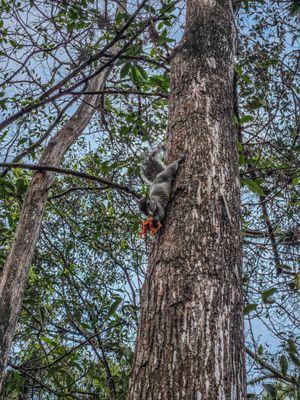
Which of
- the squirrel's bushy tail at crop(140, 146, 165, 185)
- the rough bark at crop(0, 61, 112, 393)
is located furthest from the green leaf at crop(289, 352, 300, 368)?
the rough bark at crop(0, 61, 112, 393)

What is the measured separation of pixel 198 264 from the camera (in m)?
1.20

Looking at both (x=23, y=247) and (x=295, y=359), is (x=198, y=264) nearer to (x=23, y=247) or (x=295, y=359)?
(x=295, y=359)

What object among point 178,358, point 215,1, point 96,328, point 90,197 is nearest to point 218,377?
point 178,358

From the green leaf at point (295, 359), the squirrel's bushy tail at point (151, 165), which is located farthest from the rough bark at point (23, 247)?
the green leaf at point (295, 359)

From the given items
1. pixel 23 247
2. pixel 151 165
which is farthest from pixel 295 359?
pixel 23 247

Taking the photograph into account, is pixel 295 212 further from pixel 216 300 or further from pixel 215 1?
pixel 216 300

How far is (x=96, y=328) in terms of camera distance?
147 inches

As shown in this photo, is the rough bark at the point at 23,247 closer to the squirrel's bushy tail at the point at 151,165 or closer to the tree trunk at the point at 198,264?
the squirrel's bushy tail at the point at 151,165

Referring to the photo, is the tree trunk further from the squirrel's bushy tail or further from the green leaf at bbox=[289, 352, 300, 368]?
the green leaf at bbox=[289, 352, 300, 368]

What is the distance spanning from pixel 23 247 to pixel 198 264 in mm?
2257

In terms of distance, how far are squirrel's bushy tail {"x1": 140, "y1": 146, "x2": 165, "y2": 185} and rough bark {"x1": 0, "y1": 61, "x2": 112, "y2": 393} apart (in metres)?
0.72

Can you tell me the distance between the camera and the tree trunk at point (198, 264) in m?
0.99

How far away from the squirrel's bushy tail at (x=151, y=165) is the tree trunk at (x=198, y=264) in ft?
2.40

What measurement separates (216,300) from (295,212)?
285cm
